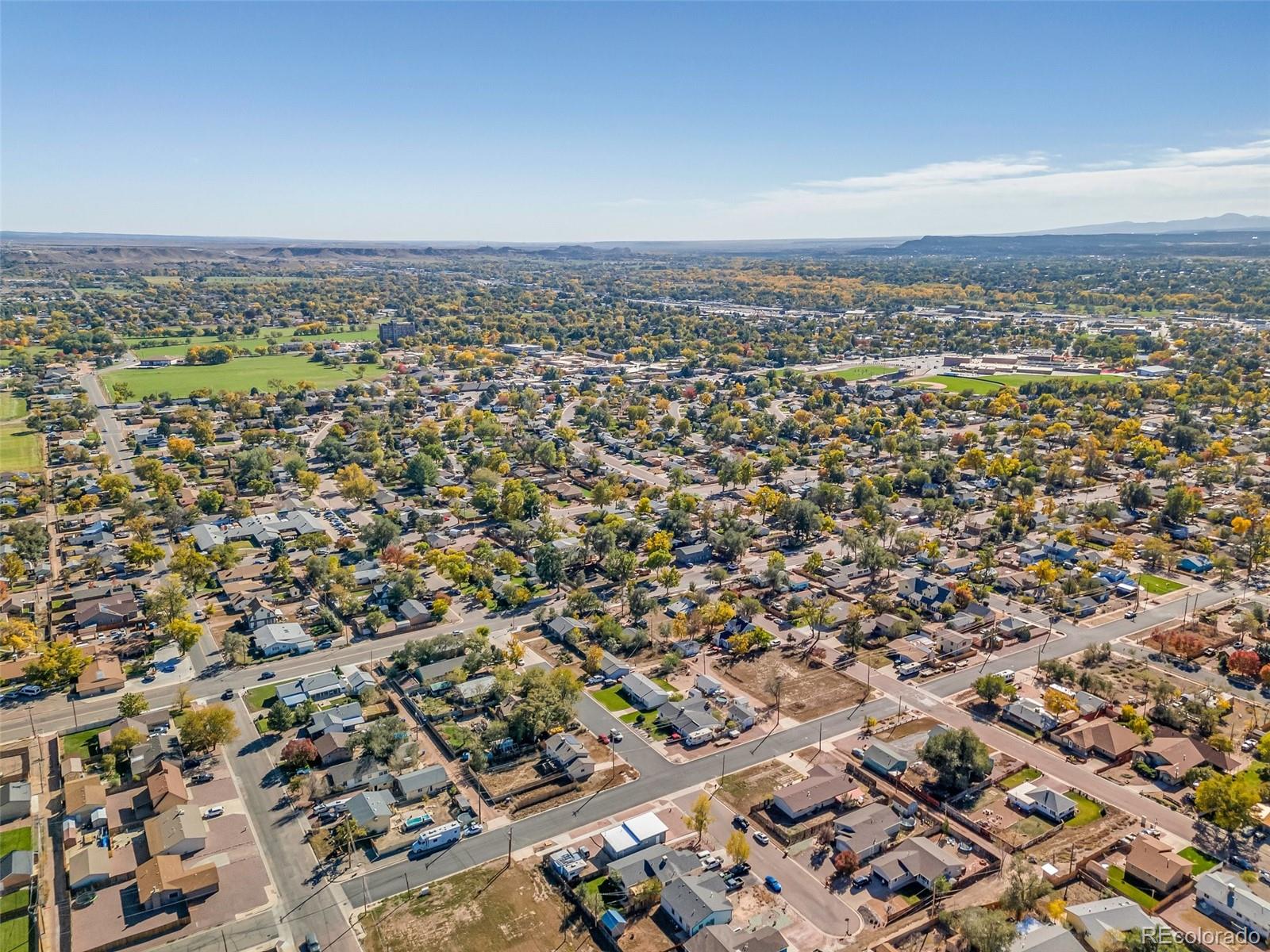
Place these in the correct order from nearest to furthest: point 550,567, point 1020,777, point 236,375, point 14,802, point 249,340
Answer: point 14,802
point 1020,777
point 550,567
point 236,375
point 249,340

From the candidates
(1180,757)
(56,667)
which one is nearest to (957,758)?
(1180,757)

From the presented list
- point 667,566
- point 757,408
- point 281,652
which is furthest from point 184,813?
point 757,408

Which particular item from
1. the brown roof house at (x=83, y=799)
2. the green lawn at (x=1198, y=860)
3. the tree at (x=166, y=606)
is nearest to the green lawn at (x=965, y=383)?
the green lawn at (x=1198, y=860)

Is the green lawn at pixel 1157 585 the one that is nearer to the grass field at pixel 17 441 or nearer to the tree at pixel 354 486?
the tree at pixel 354 486

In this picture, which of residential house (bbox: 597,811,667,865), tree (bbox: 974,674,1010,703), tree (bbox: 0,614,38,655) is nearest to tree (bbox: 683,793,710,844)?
residential house (bbox: 597,811,667,865)

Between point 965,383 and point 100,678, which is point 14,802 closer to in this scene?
point 100,678

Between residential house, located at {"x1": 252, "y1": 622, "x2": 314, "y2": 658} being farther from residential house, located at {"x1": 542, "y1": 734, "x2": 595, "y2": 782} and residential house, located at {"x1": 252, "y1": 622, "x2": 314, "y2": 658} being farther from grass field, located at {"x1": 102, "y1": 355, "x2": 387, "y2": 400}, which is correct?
grass field, located at {"x1": 102, "y1": 355, "x2": 387, "y2": 400}
